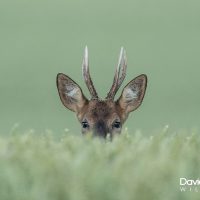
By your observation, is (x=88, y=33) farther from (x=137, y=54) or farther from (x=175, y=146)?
(x=175, y=146)

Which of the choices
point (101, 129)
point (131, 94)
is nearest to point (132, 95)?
point (131, 94)

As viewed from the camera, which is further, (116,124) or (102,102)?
(102,102)

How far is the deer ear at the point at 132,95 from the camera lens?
9.27 meters

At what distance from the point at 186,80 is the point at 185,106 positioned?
247 centimetres

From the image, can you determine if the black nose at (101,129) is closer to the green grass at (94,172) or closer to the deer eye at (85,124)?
the deer eye at (85,124)

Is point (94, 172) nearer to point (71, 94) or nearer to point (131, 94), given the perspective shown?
point (71, 94)

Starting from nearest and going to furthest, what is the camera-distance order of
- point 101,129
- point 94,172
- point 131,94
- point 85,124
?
point 94,172 → point 101,129 → point 85,124 → point 131,94

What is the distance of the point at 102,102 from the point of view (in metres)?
9.11

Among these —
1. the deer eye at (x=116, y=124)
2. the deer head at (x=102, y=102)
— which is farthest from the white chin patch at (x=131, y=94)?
the deer eye at (x=116, y=124)

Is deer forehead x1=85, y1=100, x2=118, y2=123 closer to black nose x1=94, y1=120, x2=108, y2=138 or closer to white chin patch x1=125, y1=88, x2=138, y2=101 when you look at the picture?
black nose x1=94, y1=120, x2=108, y2=138

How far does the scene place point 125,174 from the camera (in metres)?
4.19

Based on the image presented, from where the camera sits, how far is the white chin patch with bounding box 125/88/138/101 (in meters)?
9.31

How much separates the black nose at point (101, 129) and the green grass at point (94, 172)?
12.1 feet

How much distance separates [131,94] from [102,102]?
1.23ft
